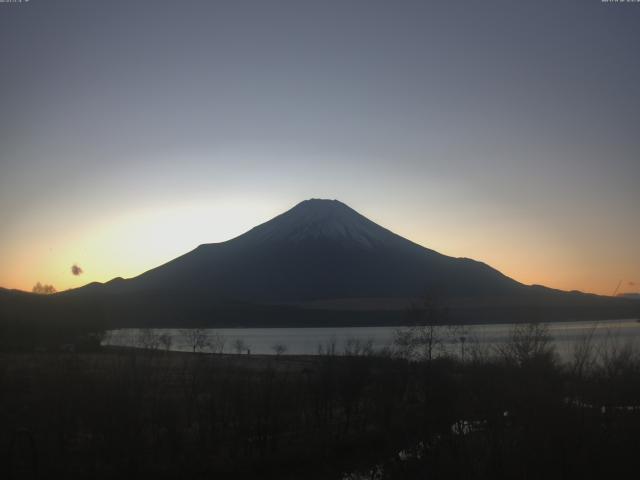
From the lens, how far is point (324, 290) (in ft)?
588

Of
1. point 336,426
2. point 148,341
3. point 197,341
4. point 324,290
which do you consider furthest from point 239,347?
point 324,290

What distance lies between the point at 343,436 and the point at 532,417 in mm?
9117

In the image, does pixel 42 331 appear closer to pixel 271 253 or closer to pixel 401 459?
pixel 401 459

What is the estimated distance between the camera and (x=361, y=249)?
194 metres

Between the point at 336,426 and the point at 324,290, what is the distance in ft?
510

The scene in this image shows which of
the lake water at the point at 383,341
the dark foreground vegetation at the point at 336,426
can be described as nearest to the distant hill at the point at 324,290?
the lake water at the point at 383,341

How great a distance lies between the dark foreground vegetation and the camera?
551 inches

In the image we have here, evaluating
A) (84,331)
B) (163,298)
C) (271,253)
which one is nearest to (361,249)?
(271,253)

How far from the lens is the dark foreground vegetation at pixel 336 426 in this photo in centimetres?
1398

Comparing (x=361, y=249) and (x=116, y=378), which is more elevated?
(x=361, y=249)

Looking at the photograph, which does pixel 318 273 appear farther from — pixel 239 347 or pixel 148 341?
pixel 148 341

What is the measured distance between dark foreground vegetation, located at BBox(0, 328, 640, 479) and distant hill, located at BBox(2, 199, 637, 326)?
95564mm

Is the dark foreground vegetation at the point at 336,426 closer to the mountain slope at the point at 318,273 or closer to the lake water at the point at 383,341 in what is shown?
the lake water at the point at 383,341

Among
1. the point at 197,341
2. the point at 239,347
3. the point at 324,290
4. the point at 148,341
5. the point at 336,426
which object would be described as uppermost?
the point at 324,290
